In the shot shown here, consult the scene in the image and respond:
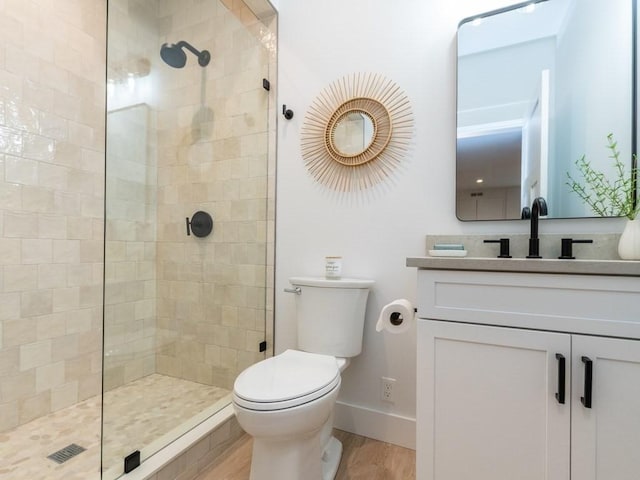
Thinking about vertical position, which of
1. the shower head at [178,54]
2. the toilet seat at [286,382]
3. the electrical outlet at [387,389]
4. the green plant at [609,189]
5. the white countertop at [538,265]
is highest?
the shower head at [178,54]

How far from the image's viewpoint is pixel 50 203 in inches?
67.9

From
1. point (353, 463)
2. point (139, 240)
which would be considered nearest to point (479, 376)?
point (353, 463)

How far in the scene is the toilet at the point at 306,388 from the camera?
1067 mm

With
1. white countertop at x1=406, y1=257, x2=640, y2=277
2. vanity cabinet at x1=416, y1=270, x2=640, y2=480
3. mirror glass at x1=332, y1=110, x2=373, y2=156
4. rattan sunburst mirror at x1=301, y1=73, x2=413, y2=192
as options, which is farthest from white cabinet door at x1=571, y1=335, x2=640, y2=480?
mirror glass at x1=332, y1=110, x2=373, y2=156

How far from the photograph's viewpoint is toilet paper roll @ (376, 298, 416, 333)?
1.27 meters

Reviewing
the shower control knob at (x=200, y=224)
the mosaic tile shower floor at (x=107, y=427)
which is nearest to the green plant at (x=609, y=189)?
the shower control knob at (x=200, y=224)

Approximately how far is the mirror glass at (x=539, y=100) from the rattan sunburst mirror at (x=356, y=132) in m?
0.29

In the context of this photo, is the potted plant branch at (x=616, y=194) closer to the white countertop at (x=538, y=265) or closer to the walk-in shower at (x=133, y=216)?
the white countertop at (x=538, y=265)

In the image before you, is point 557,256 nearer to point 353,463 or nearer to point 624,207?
point 624,207

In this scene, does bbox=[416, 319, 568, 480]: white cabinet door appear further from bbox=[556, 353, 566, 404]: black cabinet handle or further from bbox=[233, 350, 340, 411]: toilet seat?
bbox=[233, 350, 340, 411]: toilet seat

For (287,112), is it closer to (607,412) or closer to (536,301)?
(536,301)

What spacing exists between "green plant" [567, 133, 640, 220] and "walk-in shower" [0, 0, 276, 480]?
1470 mm

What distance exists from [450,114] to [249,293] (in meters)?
1.41

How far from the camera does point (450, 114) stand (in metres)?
1.54
